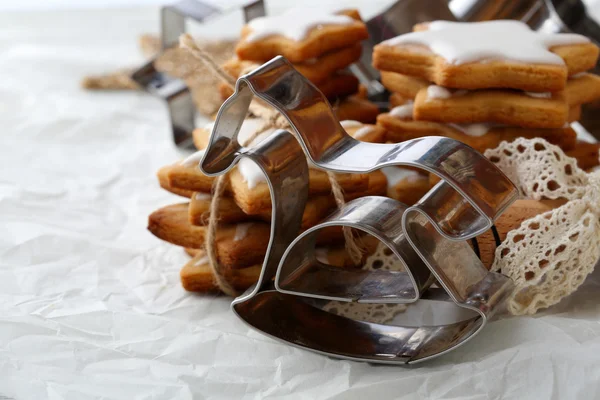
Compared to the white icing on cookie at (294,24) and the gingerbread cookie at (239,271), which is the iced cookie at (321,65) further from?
the gingerbread cookie at (239,271)

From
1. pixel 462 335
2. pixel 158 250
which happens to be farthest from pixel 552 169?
pixel 158 250

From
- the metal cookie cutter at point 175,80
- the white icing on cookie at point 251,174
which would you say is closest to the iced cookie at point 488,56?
the white icing on cookie at point 251,174

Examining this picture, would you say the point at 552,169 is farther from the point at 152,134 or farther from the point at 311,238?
the point at 152,134

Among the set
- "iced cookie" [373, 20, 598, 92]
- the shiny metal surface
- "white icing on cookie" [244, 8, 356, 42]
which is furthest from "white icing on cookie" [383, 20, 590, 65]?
the shiny metal surface

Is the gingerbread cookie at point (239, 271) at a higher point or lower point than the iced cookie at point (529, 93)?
lower

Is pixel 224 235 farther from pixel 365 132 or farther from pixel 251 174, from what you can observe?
pixel 365 132

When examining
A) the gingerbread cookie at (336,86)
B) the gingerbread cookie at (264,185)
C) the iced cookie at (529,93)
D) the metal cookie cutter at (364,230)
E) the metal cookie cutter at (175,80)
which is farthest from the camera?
the metal cookie cutter at (175,80)
